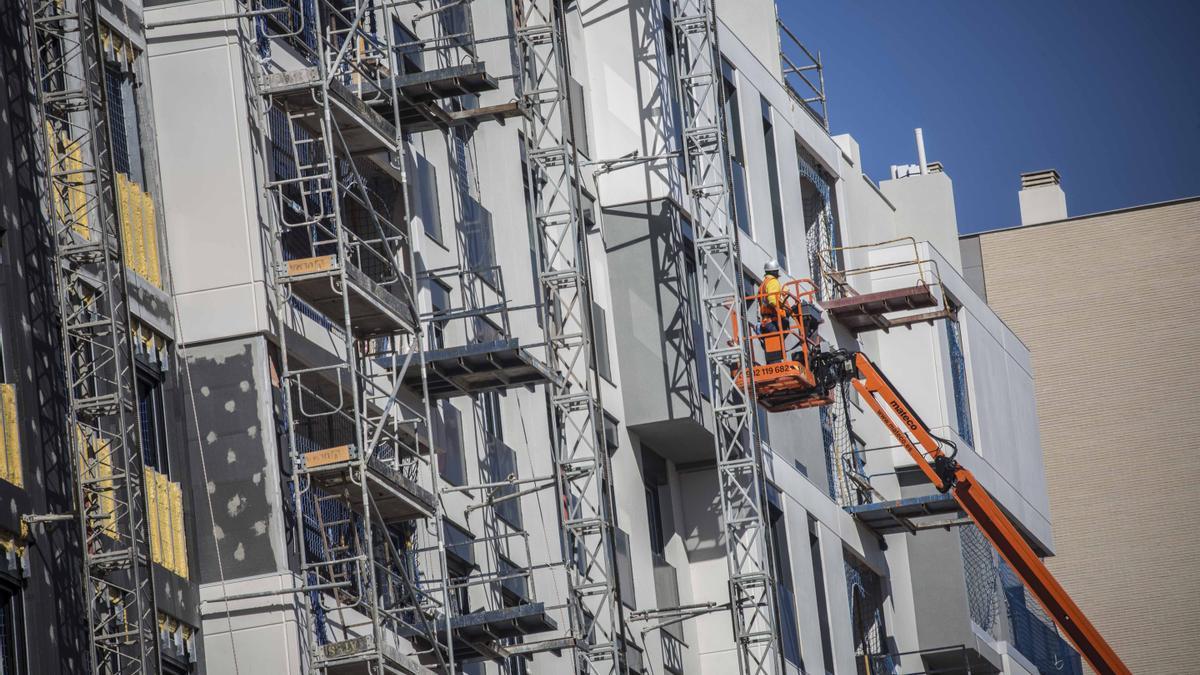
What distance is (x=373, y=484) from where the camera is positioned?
28.9m

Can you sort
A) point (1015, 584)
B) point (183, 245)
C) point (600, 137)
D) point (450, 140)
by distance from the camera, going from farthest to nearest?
1. point (1015, 584)
2. point (600, 137)
3. point (450, 140)
4. point (183, 245)

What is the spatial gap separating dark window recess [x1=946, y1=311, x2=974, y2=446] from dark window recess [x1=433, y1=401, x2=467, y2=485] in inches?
1136

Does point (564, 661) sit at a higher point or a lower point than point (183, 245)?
lower

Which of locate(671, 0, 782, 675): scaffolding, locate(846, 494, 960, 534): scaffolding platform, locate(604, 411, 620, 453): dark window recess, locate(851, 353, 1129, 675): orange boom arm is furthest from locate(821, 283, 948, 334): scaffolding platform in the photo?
locate(604, 411, 620, 453): dark window recess

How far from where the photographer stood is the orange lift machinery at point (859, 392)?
46.2m

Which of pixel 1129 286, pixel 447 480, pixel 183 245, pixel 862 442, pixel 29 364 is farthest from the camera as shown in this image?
pixel 1129 286

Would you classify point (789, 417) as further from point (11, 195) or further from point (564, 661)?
point (11, 195)

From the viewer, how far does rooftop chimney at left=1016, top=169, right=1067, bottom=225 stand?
297ft

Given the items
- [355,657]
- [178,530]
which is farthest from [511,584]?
[178,530]

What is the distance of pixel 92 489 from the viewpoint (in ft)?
82.3

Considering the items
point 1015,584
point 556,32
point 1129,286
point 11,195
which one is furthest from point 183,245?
point 1129,286

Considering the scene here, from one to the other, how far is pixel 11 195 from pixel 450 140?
13458 mm

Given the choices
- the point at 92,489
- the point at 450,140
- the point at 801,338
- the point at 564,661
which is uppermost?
the point at 450,140

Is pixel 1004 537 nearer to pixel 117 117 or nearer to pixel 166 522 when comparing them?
pixel 166 522
